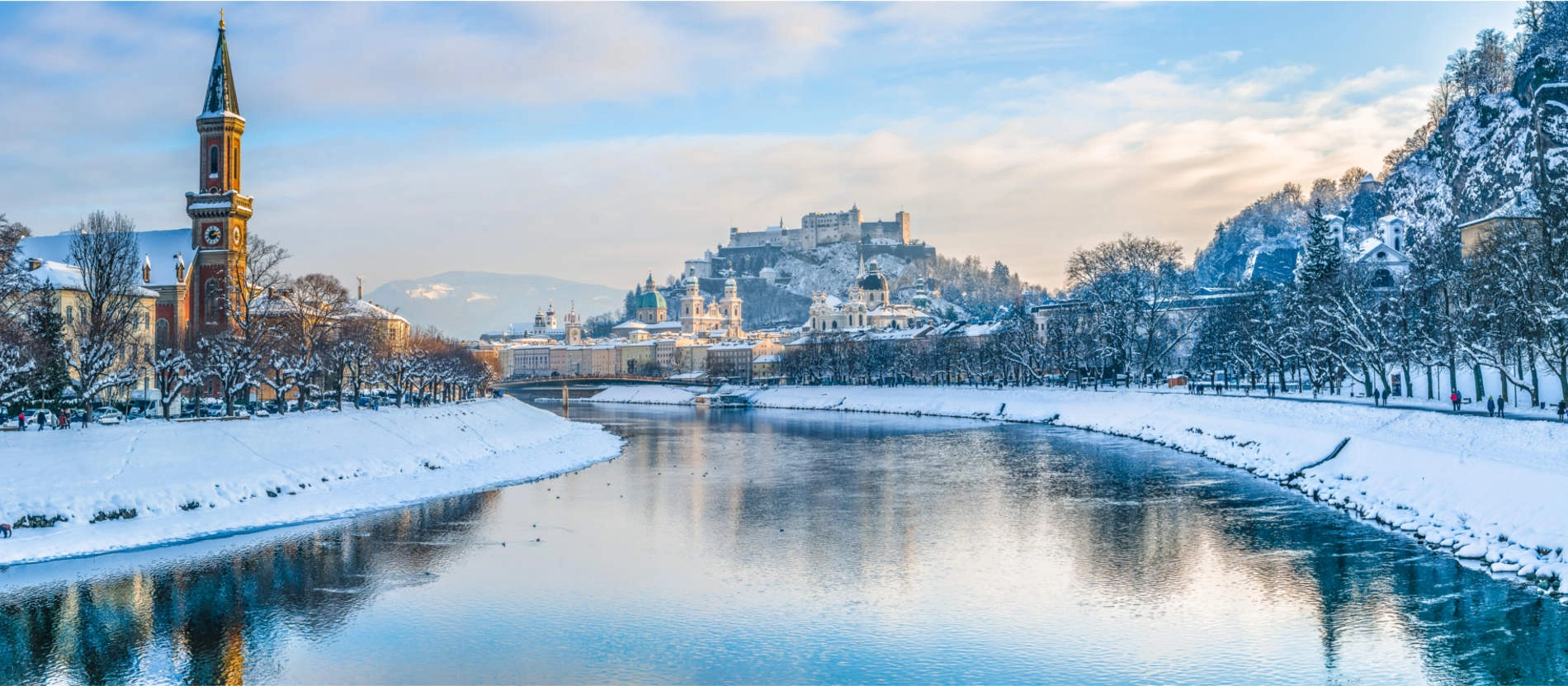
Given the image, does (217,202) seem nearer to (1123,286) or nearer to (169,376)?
(169,376)

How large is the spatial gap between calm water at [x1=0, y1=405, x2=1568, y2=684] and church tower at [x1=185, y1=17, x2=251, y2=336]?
32.0 meters

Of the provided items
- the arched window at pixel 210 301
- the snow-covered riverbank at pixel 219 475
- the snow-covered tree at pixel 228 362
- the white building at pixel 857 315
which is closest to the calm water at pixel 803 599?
the snow-covered riverbank at pixel 219 475

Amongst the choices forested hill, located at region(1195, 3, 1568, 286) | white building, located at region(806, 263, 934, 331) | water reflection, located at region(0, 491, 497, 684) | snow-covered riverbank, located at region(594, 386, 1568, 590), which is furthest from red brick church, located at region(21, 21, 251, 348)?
white building, located at region(806, 263, 934, 331)

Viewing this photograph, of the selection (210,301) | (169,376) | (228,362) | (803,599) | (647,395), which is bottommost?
(803,599)

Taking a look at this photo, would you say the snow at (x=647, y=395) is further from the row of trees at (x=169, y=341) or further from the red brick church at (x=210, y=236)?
the red brick church at (x=210, y=236)

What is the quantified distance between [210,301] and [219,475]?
31275mm

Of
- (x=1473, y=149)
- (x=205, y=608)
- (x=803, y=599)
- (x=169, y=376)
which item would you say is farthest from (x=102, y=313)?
(x=1473, y=149)

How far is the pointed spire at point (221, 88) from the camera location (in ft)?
193

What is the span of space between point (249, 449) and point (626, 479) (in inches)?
521

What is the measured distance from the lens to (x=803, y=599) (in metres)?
22.1

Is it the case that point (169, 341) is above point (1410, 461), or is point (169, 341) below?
above

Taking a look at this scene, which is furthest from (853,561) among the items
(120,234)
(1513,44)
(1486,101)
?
(1513,44)

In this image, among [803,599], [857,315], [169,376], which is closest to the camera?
[803,599]

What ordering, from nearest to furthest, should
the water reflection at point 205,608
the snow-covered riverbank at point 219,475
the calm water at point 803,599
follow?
the calm water at point 803,599 → the water reflection at point 205,608 → the snow-covered riverbank at point 219,475
